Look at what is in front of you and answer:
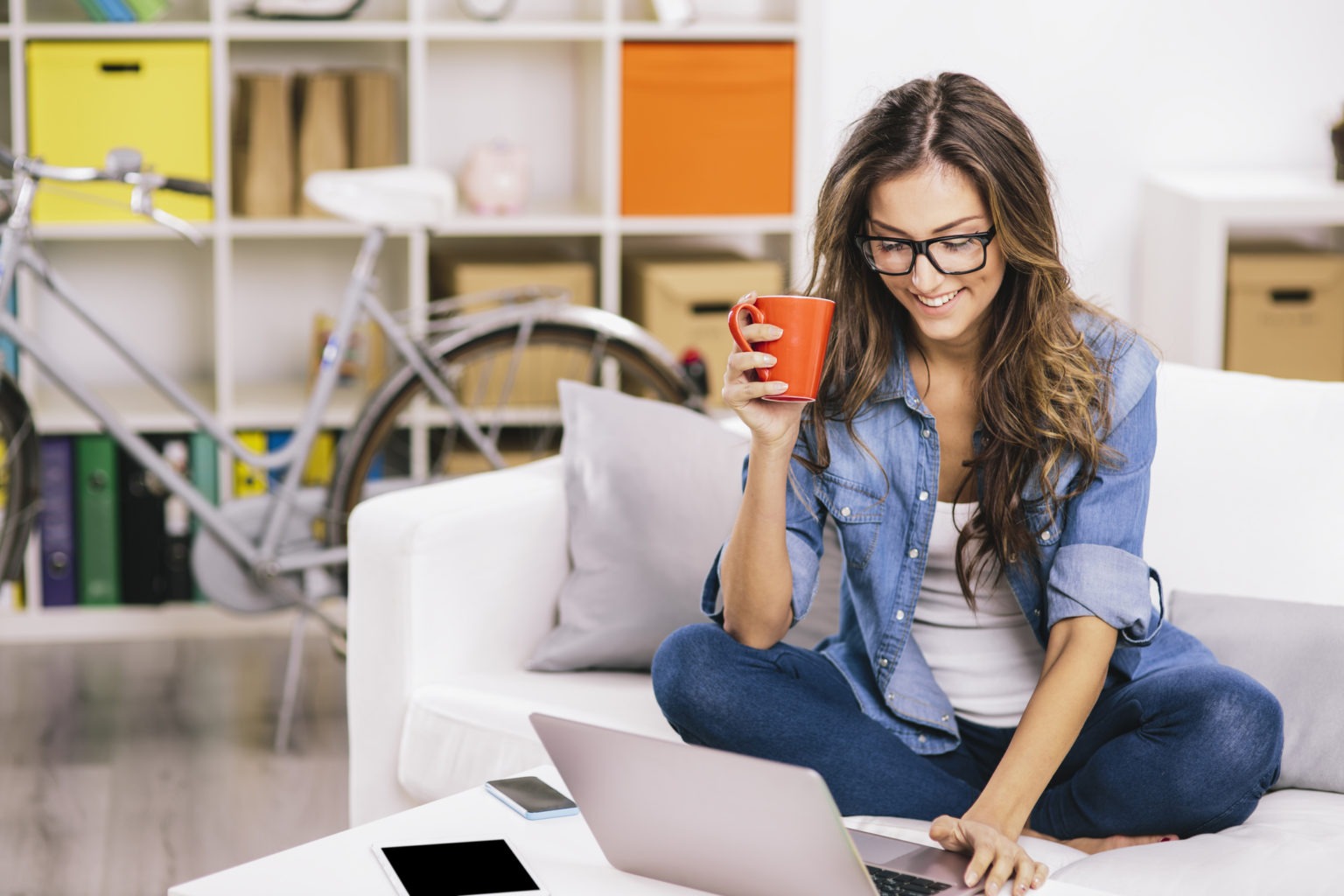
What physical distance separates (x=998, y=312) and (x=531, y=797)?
678 mm

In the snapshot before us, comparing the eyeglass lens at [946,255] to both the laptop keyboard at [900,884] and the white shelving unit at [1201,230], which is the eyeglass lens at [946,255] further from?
the white shelving unit at [1201,230]

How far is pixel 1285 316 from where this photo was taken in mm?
3271

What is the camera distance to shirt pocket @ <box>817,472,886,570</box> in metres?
1.67

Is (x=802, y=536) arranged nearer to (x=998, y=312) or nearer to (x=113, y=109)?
(x=998, y=312)

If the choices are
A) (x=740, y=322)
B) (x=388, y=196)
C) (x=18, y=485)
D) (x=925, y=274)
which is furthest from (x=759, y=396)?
(x=18, y=485)

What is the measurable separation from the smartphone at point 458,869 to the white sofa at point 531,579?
56cm

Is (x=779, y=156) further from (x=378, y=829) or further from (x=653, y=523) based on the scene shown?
(x=378, y=829)

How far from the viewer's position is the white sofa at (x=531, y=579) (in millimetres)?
1861

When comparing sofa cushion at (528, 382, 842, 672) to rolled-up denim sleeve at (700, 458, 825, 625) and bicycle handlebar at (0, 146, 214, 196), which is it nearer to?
rolled-up denim sleeve at (700, 458, 825, 625)

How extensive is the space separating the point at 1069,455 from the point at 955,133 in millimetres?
331

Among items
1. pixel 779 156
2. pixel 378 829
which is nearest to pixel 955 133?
pixel 378 829

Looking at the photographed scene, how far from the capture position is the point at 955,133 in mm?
1512

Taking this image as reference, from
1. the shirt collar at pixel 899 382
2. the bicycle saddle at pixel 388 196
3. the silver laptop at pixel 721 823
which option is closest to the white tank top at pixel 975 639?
the shirt collar at pixel 899 382

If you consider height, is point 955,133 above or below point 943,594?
above
